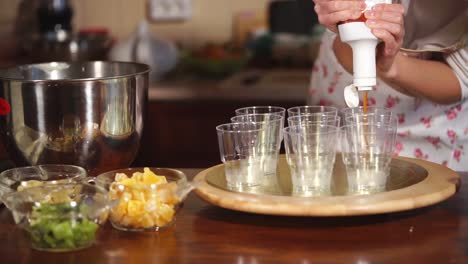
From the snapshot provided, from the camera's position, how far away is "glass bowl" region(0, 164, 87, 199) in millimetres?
1171

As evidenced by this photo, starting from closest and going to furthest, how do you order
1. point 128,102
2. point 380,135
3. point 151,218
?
point 151,218 → point 380,135 → point 128,102

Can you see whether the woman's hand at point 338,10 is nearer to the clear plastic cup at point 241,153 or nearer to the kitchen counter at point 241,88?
the clear plastic cup at point 241,153

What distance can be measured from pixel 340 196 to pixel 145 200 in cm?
26

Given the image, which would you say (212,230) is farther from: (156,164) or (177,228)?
(156,164)

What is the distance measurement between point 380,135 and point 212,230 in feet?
0.97

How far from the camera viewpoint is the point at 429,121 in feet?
6.03

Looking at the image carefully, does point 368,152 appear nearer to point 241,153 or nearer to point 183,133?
point 241,153

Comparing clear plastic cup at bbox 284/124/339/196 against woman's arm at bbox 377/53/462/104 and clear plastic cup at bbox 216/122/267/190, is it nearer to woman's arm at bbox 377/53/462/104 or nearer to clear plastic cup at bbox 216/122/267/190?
clear plastic cup at bbox 216/122/267/190

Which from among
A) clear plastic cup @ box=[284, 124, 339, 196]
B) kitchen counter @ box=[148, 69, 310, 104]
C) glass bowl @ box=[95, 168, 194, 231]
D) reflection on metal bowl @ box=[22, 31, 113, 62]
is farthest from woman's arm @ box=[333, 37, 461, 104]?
reflection on metal bowl @ box=[22, 31, 113, 62]

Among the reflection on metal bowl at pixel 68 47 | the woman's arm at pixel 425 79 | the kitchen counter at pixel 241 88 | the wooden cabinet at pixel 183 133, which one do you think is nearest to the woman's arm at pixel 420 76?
the woman's arm at pixel 425 79

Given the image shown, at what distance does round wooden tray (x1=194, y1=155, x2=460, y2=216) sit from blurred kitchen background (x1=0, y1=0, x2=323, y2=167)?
1.26m

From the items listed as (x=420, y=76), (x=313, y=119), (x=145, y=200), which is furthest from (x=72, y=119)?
(x=420, y=76)

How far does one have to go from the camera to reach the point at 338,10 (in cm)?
126

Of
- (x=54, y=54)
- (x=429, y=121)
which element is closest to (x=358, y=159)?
(x=429, y=121)
